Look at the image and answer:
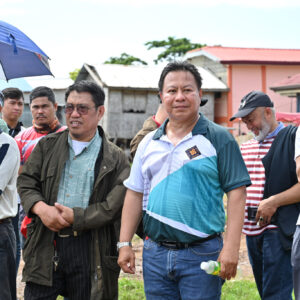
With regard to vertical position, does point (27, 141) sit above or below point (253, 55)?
below

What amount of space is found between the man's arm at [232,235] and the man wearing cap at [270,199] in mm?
1290

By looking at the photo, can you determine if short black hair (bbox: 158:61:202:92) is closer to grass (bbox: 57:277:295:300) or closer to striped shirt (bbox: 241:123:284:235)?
striped shirt (bbox: 241:123:284:235)

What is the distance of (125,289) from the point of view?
6211 millimetres

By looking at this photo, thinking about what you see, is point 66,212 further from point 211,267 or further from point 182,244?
point 211,267

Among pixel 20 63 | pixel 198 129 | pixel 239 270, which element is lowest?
pixel 239 270

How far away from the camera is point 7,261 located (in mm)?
3840

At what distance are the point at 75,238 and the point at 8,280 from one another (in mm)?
639

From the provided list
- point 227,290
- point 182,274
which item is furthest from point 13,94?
point 182,274

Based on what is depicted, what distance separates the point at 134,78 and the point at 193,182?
75.7 feet

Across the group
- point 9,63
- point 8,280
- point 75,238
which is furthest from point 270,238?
point 9,63

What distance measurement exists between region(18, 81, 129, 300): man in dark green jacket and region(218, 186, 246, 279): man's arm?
3.12 feet

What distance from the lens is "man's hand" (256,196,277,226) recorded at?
426cm

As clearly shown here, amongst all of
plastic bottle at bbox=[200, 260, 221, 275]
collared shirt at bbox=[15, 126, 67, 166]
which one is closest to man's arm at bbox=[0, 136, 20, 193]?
Answer: collared shirt at bbox=[15, 126, 67, 166]

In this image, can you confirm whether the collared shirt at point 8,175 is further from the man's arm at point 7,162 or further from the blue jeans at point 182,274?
the blue jeans at point 182,274
